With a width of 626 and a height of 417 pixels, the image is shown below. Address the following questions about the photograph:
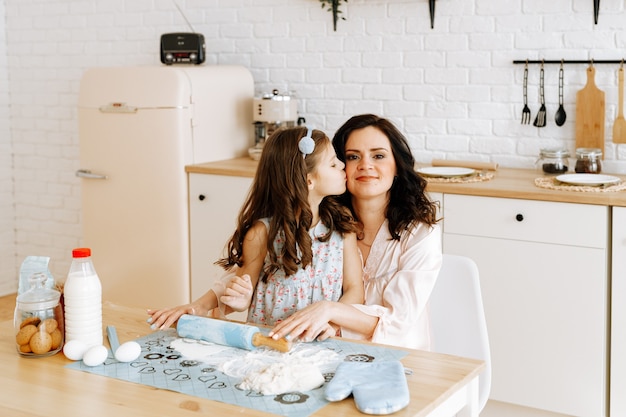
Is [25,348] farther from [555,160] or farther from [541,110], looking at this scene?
[541,110]

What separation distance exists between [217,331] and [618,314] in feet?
5.63

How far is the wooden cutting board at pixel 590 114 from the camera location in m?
3.64

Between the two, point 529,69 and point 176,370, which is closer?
point 176,370

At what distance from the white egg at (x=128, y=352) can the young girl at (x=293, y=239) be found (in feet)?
1.54

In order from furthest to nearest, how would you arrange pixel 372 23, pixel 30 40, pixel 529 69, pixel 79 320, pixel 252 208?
1. pixel 30 40
2. pixel 372 23
3. pixel 529 69
4. pixel 252 208
5. pixel 79 320

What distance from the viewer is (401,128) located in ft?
13.7

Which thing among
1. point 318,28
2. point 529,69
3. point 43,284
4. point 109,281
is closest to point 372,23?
point 318,28

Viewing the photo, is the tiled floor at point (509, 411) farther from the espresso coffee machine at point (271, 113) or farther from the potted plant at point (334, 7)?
the potted plant at point (334, 7)

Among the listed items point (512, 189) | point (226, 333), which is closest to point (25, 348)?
point (226, 333)

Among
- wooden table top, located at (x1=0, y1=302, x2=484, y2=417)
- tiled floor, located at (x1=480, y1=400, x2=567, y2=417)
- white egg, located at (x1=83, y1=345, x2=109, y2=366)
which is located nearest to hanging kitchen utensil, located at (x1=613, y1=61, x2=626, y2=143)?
tiled floor, located at (x1=480, y1=400, x2=567, y2=417)

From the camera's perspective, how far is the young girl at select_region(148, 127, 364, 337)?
2387 mm

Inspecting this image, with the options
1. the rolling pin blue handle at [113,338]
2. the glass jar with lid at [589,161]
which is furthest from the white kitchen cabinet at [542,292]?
the rolling pin blue handle at [113,338]

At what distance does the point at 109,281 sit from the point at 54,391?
2.70 meters

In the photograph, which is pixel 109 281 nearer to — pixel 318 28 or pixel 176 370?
pixel 318 28
